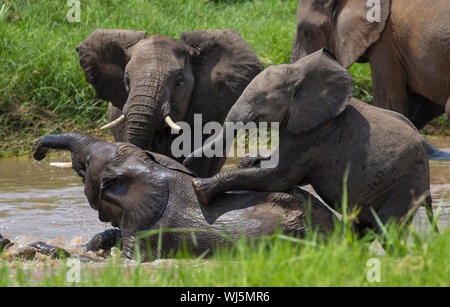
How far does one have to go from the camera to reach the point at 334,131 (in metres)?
5.47

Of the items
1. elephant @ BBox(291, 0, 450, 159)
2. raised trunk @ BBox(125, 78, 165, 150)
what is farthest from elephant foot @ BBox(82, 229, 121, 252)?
elephant @ BBox(291, 0, 450, 159)

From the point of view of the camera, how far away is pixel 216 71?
6.77 meters

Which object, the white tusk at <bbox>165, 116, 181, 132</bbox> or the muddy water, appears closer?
the white tusk at <bbox>165, 116, 181, 132</bbox>

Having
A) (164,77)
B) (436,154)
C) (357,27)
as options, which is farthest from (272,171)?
(436,154)

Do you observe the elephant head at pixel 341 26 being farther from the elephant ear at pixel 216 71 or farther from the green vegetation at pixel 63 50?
the green vegetation at pixel 63 50

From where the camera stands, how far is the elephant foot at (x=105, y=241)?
19.4 feet

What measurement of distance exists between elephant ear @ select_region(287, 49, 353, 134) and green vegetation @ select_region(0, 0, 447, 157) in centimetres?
492

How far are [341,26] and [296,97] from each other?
2.57 metres

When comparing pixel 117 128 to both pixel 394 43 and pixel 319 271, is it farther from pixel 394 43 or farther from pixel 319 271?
pixel 319 271

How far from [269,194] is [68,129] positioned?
512 cm

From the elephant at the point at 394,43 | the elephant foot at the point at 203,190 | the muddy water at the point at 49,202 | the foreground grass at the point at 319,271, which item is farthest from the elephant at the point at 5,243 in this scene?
the elephant at the point at 394,43

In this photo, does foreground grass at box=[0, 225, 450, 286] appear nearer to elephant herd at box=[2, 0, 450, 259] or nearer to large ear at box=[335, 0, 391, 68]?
elephant herd at box=[2, 0, 450, 259]

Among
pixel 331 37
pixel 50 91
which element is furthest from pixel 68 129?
pixel 331 37

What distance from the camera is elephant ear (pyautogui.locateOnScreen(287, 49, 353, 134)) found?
17.8 feet
